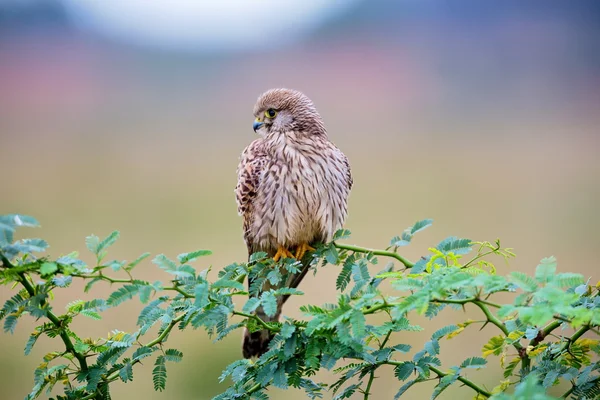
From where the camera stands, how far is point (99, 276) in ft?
4.23

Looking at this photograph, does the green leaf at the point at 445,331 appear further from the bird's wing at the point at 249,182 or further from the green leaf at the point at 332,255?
the bird's wing at the point at 249,182

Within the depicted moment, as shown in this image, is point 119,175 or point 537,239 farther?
point 119,175

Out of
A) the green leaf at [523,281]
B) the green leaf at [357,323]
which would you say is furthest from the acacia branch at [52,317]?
the green leaf at [523,281]

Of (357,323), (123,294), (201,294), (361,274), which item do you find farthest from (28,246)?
(361,274)

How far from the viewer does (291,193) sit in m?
2.72

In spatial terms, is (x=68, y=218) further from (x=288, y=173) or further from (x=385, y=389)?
(x=288, y=173)

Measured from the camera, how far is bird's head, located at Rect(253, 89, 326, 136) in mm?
2934

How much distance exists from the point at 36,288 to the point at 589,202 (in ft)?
24.1

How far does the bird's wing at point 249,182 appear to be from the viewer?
2.76 m

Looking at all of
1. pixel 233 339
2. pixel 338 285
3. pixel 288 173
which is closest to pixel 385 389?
pixel 233 339

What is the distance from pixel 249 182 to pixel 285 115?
15.8 inches

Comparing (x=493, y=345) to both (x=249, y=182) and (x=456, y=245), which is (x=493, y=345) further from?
(x=249, y=182)

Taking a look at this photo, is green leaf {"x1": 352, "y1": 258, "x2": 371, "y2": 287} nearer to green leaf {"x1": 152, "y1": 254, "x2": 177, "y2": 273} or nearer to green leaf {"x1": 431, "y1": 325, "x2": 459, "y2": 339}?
green leaf {"x1": 431, "y1": 325, "x2": 459, "y2": 339}

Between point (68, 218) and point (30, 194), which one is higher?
point (30, 194)
